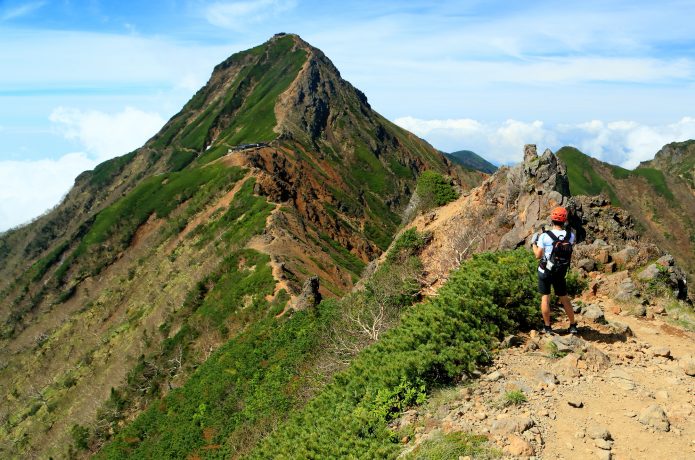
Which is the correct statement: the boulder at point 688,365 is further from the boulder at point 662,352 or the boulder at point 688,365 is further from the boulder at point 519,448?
the boulder at point 519,448

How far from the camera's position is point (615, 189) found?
188750 mm

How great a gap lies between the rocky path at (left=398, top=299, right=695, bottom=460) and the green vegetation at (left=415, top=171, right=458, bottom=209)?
31.4 meters

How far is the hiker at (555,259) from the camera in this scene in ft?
42.5

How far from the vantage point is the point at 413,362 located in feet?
41.6

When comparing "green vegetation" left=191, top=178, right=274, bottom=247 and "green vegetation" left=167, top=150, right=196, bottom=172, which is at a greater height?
"green vegetation" left=167, top=150, right=196, bottom=172

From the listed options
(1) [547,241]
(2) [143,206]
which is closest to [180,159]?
(2) [143,206]

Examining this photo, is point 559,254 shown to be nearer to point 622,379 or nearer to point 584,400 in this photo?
point 622,379

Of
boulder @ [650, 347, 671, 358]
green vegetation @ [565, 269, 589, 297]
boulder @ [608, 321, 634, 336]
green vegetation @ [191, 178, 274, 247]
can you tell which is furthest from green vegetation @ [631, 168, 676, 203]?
boulder @ [650, 347, 671, 358]

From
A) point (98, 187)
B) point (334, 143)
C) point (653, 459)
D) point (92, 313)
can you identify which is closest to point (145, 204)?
point (92, 313)

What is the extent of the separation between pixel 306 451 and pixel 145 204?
97.7 metres

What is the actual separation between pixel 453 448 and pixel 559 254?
5998 mm

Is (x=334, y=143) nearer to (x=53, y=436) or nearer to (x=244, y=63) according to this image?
(x=244, y=63)

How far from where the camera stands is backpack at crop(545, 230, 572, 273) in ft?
42.5

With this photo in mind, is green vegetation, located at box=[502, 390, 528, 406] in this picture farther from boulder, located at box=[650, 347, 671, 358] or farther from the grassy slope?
boulder, located at box=[650, 347, 671, 358]
